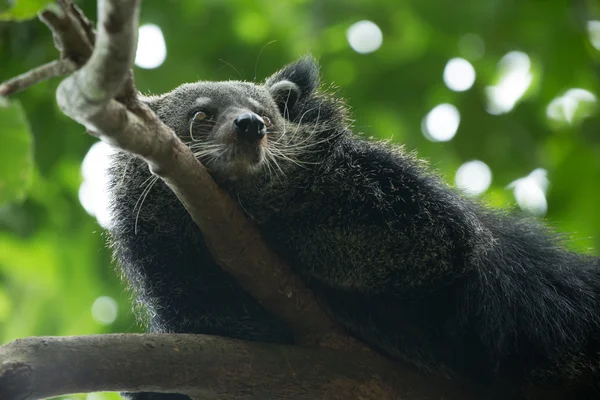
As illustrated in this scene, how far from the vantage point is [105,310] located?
24.8 feet

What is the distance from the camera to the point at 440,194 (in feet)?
15.0

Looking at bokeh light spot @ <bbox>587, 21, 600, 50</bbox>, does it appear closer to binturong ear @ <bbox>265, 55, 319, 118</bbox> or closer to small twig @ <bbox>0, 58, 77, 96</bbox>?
binturong ear @ <bbox>265, 55, 319, 118</bbox>

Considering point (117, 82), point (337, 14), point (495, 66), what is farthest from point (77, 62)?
point (495, 66)

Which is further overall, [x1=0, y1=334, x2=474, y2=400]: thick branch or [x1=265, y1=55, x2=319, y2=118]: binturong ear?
[x1=265, y1=55, x2=319, y2=118]: binturong ear

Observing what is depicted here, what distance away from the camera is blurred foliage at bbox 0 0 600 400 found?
6.76 metres

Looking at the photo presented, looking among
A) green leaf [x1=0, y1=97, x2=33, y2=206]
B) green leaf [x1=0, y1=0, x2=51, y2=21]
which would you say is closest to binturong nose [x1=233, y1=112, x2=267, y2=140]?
green leaf [x1=0, y1=97, x2=33, y2=206]

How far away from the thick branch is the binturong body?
0.23m

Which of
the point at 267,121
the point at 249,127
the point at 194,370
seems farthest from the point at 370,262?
the point at 267,121

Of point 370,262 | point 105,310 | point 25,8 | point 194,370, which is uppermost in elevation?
point 25,8

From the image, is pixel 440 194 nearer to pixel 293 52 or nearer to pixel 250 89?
pixel 250 89

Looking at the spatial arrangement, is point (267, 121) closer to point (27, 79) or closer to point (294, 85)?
point (294, 85)

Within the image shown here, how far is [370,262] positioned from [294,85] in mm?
1657

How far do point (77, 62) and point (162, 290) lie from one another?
2.26 metres

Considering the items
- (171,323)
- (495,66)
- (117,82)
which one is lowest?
(171,323)
